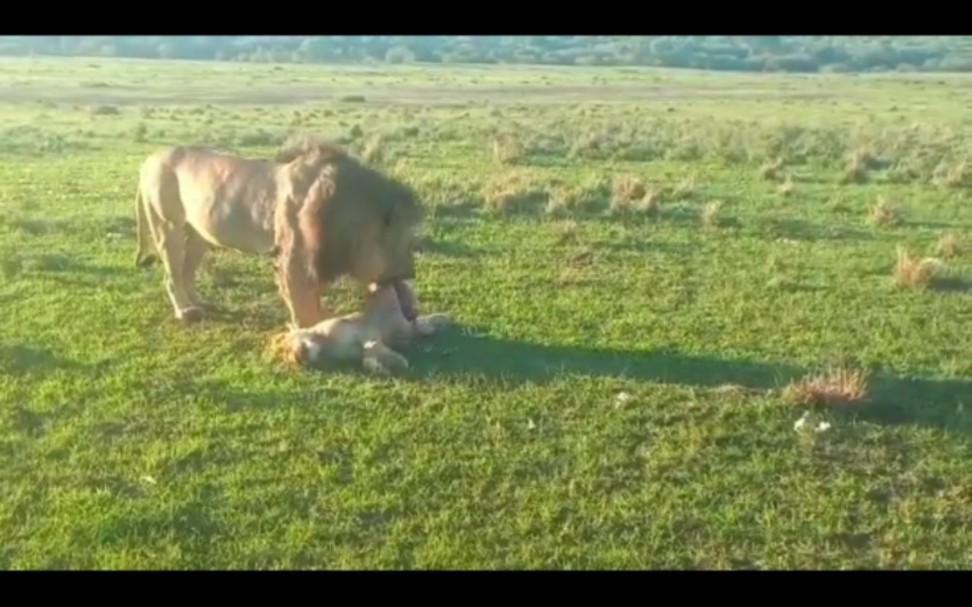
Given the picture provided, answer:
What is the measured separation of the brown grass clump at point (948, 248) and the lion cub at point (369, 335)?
633 cm

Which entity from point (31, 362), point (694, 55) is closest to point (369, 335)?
point (31, 362)

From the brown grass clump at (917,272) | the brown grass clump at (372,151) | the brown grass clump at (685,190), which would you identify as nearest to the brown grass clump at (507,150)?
the brown grass clump at (372,151)

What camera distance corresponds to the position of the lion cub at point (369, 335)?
844 cm

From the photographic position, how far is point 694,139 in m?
27.4

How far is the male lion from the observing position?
29.5 feet

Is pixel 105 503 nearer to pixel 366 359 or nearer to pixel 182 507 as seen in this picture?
pixel 182 507

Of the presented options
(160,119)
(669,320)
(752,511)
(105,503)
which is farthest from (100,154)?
(752,511)

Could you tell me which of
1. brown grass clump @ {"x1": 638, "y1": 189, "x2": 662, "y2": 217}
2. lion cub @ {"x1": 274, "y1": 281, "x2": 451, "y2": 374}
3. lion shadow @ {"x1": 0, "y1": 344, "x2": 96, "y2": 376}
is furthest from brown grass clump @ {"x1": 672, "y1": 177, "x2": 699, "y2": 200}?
lion shadow @ {"x1": 0, "y1": 344, "x2": 96, "y2": 376}

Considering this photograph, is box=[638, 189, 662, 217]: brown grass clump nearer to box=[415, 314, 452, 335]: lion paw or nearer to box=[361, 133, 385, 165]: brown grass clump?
box=[415, 314, 452, 335]: lion paw

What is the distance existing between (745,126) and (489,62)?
67.3ft

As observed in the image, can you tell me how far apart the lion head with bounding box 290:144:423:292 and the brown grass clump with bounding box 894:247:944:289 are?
4784 mm

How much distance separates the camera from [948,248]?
42.5 ft

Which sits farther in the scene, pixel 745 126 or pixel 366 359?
pixel 745 126

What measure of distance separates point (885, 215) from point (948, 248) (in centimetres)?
241
